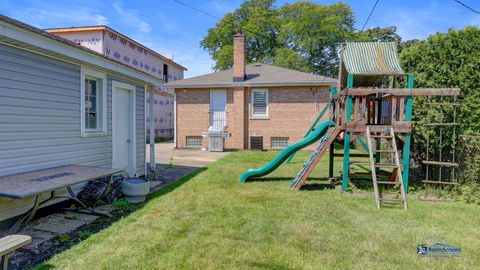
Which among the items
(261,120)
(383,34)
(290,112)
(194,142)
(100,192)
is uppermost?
(383,34)

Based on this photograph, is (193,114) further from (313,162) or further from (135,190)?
(135,190)

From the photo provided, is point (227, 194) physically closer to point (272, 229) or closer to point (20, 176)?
point (272, 229)

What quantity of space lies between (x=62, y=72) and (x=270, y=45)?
103 feet

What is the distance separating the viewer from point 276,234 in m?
3.73

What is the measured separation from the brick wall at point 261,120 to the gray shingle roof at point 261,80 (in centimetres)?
43

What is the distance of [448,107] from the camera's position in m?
5.82

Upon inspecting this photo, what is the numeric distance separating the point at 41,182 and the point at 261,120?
1178 cm

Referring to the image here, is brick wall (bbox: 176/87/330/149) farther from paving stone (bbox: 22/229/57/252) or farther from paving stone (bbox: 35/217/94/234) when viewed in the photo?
paving stone (bbox: 22/229/57/252)

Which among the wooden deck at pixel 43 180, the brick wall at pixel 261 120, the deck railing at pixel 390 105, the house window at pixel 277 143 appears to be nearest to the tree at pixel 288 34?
the brick wall at pixel 261 120

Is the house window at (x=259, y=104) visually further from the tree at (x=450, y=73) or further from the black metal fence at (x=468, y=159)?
the black metal fence at (x=468, y=159)

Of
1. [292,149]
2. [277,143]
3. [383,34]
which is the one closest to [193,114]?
[277,143]

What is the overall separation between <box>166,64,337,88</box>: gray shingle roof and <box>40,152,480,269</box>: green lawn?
9092mm

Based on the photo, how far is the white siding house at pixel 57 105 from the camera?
12.5ft

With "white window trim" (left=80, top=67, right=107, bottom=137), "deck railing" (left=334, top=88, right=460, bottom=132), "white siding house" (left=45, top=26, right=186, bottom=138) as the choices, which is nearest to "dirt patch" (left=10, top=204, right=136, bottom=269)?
"white window trim" (left=80, top=67, right=107, bottom=137)
